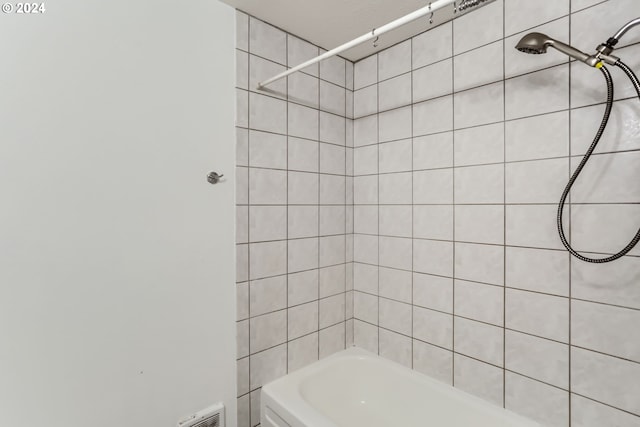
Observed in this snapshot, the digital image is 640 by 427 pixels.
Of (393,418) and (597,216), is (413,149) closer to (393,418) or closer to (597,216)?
(597,216)

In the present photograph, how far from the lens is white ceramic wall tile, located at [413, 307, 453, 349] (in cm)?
158

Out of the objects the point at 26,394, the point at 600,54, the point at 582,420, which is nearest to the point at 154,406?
the point at 26,394

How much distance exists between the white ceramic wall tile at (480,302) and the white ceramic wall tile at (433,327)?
0.09 metres

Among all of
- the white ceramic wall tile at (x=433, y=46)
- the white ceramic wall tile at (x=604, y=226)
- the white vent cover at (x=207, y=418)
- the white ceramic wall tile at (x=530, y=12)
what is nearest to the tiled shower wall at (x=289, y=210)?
the white vent cover at (x=207, y=418)

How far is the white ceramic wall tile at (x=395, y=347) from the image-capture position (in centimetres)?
176

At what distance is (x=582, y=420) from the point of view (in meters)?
1.19

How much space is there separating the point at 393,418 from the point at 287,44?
6.71ft

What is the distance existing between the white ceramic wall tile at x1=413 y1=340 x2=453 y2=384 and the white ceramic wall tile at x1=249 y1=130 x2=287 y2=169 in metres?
1.21

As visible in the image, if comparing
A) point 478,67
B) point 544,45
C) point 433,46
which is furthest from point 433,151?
point 544,45

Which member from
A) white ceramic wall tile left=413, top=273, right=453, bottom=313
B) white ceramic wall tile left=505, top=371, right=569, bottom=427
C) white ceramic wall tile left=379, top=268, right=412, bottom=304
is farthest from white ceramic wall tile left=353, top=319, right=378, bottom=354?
white ceramic wall tile left=505, top=371, right=569, bottom=427

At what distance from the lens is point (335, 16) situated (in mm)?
1535

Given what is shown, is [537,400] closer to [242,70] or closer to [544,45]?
[544,45]

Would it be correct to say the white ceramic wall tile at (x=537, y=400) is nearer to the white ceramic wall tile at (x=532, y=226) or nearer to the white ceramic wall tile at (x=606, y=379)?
the white ceramic wall tile at (x=606, y=379)

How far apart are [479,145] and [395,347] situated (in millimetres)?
1177
